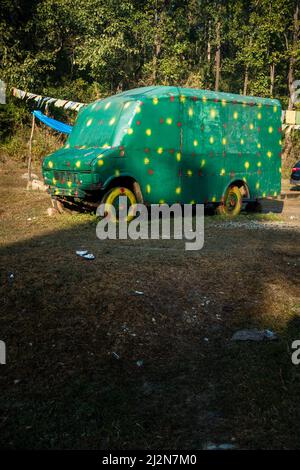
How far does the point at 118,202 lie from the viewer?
11180 millimetres

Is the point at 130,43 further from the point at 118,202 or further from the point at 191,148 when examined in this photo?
the point at 118,202

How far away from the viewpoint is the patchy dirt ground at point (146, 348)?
392cm

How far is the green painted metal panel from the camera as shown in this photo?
11047 mm

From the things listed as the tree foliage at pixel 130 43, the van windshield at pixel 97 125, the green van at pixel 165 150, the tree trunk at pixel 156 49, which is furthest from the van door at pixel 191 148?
the tree trunk at pixel 156 49

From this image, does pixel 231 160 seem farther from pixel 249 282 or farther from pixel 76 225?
pixel 249 282

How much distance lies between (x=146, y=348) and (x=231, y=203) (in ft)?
28.4

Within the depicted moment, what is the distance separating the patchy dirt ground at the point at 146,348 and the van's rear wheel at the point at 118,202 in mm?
2466

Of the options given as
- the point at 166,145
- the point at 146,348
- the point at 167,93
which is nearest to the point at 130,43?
the point at 167,93

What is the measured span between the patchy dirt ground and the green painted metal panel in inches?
114

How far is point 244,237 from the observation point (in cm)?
980

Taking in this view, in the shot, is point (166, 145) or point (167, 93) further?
point (166, 145)

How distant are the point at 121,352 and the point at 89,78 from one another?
31734 millimetres
